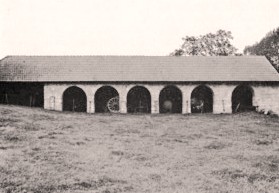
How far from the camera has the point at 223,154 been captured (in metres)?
13.8

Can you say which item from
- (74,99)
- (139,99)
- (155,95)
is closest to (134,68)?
(139,99)

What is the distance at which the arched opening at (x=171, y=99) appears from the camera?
30.5 m

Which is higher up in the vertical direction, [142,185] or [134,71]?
[134,71]

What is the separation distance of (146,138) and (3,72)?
16.7 meters

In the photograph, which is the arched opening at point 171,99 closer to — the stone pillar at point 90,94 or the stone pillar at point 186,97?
the stone pillar at point 186,97

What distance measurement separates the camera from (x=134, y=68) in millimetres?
30109

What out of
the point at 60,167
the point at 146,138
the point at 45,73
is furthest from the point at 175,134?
the point at 45,73

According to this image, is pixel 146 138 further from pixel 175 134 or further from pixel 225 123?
pixel 225 123

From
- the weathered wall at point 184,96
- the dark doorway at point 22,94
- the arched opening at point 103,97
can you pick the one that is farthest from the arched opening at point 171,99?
the dark doorway at point 22,94

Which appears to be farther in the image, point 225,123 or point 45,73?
point 45,73

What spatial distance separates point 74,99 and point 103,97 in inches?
85.3

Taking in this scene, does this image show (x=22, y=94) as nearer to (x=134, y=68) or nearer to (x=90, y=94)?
(x=90, y=94)

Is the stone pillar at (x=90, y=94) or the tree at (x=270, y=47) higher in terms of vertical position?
the tree at (x=270, y=47)

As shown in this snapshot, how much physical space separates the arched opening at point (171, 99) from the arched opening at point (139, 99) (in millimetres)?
1022
